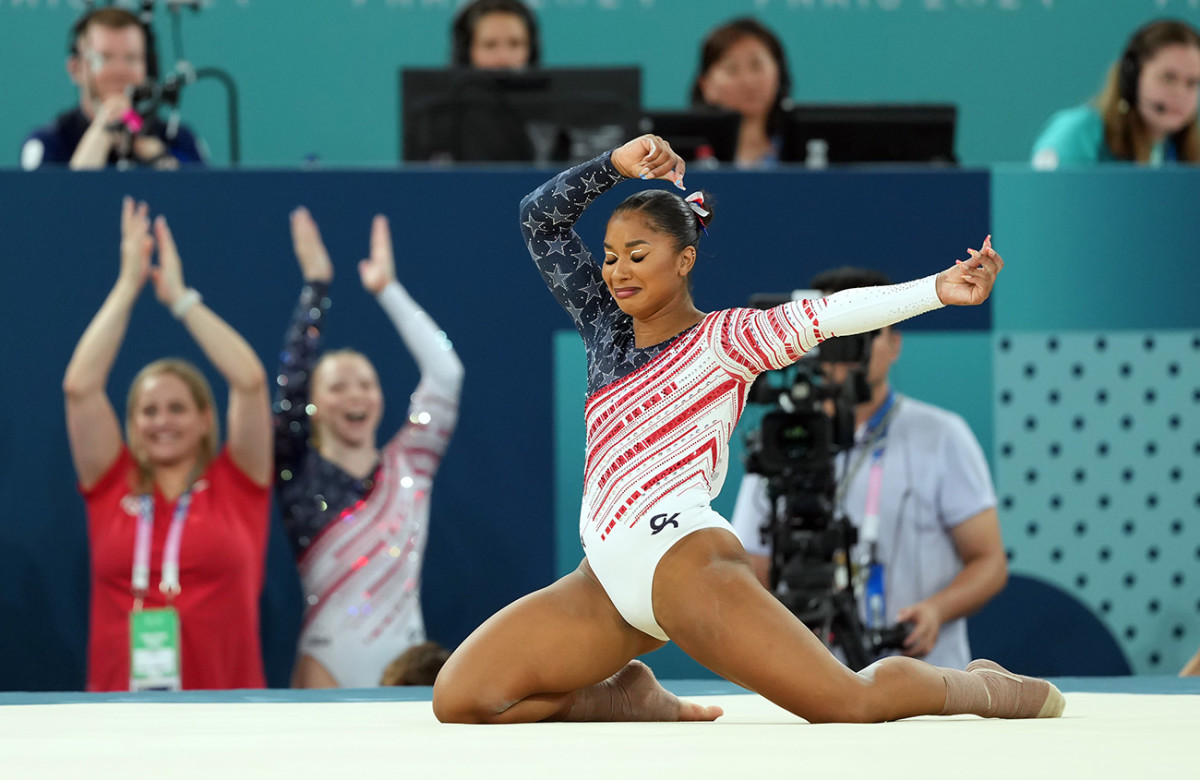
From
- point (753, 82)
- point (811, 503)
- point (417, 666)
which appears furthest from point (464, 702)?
point (753, 82)

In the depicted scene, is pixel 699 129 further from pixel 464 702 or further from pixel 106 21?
pixel 464 702

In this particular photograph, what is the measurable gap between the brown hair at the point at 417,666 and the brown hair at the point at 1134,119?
9.56 ft

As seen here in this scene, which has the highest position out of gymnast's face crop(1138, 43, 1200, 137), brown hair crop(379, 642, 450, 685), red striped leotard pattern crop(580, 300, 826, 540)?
gymnast's face crop(1138, 43, 1200, 137)

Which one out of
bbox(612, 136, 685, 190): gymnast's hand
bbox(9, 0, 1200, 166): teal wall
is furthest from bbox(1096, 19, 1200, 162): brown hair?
bbox(612, 136, 685, 190): gymnast's hand

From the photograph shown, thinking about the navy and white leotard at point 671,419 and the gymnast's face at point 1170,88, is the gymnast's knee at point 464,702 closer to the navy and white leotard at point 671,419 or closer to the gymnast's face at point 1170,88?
the navy and white leotard at point 671,419

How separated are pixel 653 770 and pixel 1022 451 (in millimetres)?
3157

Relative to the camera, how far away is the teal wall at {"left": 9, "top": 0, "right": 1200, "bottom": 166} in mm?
7383

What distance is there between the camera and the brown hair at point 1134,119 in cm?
527

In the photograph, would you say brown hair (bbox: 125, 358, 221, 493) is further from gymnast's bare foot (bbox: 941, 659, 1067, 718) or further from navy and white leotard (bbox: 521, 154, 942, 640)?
Result: gymnast's bare foot (bbox: 941, 659, 1067, 718)

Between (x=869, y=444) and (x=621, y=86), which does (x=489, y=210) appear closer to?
(x=621, y=86)

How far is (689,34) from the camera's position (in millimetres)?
7492

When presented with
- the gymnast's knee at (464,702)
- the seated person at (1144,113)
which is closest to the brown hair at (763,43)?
the seated person at (1144,113)

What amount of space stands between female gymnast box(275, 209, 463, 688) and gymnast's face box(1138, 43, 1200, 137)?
100 inches

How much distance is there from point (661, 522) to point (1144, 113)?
3.30 meters
